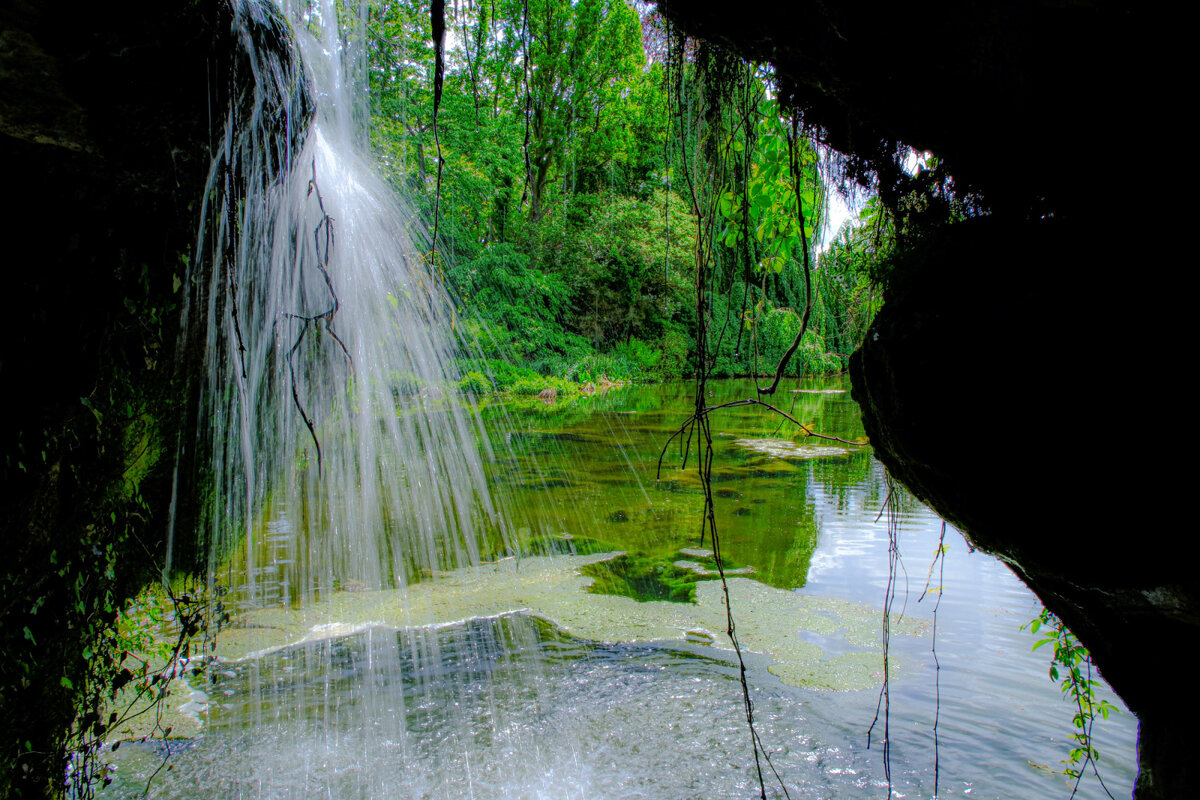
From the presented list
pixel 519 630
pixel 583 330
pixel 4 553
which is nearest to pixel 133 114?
pixel 4 553

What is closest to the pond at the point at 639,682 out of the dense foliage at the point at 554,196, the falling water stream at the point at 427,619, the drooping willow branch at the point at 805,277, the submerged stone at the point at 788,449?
the falling water stream at the point at 427,619

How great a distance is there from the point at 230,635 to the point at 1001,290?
4.62 m

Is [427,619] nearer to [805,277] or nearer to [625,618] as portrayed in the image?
[625,618]

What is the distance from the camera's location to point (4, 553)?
2010mm

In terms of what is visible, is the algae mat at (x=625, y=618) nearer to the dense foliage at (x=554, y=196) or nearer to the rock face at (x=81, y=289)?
the rock face at (x=81, y=289)

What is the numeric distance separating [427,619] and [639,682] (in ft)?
5.38

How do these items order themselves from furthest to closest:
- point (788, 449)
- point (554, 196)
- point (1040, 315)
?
point (554, 196) < point (788, 449) < point (1040, 315)

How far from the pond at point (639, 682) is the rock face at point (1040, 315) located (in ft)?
3.03

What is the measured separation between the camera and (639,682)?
3.69m

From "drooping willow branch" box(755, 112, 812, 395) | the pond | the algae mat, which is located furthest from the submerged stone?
"drooping willow branch" box(755, 112, 812, 395)

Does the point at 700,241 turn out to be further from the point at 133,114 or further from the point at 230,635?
the point at 230,635

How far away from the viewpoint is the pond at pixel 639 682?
2.90 m

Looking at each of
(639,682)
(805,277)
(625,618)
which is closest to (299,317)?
(805,277)

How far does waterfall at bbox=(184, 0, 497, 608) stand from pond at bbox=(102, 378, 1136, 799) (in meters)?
0.72
